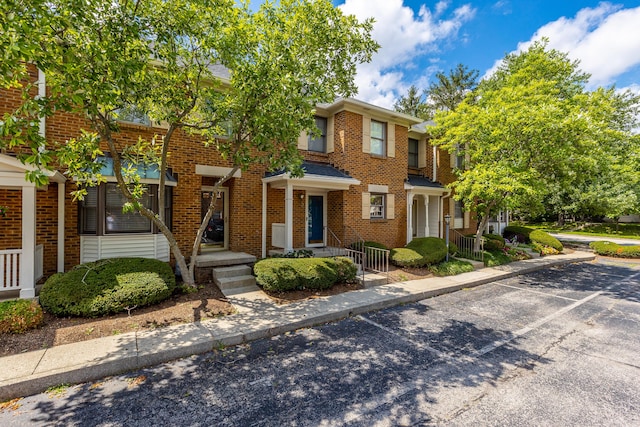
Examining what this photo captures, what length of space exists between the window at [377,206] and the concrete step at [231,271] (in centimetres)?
632

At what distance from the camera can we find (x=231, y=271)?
316 inches

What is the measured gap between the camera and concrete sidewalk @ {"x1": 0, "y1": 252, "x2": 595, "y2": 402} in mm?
3932

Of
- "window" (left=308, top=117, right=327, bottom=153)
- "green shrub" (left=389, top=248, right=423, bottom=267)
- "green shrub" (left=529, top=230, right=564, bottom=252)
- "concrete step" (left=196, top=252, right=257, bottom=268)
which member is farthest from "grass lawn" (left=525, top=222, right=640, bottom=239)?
"concrete step" (left=196, top=252, right=257, bottom=268)

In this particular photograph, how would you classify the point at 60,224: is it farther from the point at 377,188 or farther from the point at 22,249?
the point at 377,188

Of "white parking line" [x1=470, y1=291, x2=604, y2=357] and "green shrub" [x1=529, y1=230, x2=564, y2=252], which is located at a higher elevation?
"green shrub" [x1=529, y1=230, x2=564, y2=252]

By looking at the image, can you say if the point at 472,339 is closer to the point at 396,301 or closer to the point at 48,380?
the point at 396,301

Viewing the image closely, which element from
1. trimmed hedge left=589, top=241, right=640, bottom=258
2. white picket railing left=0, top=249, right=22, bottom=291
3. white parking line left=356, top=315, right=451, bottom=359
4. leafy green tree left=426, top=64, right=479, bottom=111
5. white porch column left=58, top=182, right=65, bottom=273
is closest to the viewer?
white parking line left=356, top=315, right=451, bottom=359

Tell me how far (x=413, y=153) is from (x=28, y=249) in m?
15.0

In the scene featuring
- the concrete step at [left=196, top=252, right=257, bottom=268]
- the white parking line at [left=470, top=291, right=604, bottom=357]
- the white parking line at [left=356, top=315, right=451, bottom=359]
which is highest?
the concrete step at [left=196, top=252, right=257, bottom=268]

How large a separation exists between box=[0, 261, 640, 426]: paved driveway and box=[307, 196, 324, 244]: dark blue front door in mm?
5605

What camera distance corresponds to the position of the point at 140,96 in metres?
5.81

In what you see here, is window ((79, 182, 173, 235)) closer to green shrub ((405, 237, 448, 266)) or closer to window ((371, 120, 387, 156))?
window ((371, 120, 387, 156))

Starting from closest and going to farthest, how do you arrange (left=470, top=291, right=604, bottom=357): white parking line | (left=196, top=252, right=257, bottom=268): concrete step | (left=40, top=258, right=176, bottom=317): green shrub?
(left=470, top=291, right=604, bottom=357): white parking line, (left=40, top=258, right=176, bottom=317): green shrub, (left=196, top=252, right=257, bottom=268): concrete step

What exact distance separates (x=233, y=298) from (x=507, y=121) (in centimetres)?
1112
